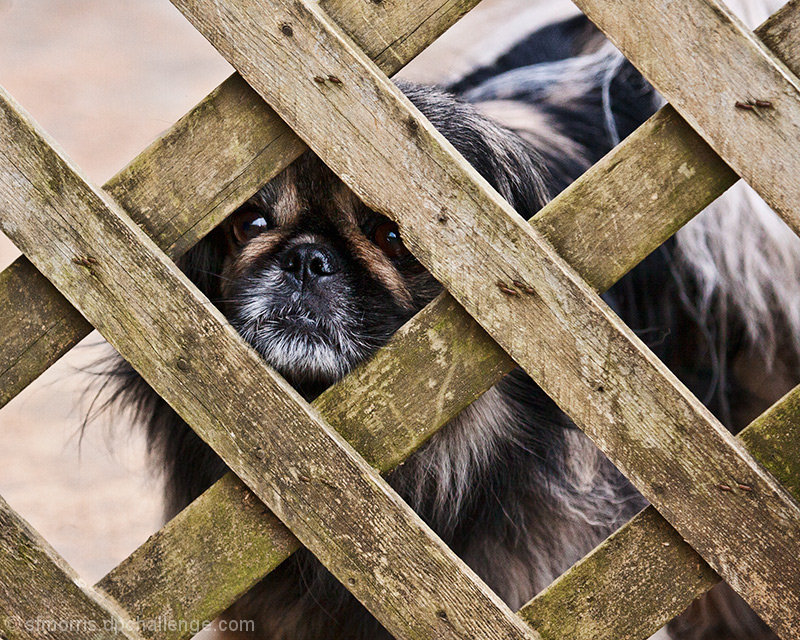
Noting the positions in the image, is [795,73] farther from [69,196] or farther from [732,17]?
[69,196]

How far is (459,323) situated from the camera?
132cm

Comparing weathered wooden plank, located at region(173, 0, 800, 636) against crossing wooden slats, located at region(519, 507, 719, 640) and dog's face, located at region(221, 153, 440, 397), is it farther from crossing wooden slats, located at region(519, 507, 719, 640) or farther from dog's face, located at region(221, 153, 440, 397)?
dog's face, located at region(221, 153, 440, 397)

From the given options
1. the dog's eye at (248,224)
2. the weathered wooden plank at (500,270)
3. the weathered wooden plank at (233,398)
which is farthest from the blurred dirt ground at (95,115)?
the weathered wooden plank at (500,270)

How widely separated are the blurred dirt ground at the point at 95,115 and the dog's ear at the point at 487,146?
37.1 inches

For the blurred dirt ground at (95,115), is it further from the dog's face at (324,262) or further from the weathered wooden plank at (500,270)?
the weathered wooden plank at (500,270)

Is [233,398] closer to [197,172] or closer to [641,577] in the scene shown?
[197,172]

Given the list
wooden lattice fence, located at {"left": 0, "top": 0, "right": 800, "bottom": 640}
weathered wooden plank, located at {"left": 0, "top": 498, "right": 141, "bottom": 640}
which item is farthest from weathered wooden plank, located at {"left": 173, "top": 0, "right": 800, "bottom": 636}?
weathered wooden plank, located at {"left": 0, "top": 498, "right": 141, "bottom": 640}

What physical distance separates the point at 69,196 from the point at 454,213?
1.71ft

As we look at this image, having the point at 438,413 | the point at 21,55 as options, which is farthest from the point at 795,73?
the point at 21,55

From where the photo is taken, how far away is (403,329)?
53.2 inches

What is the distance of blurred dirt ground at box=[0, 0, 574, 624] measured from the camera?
114 inches

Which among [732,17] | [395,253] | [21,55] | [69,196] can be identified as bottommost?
[732,17]

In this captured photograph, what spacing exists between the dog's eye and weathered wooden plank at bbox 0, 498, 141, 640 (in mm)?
655

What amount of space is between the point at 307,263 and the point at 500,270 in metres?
0.48
